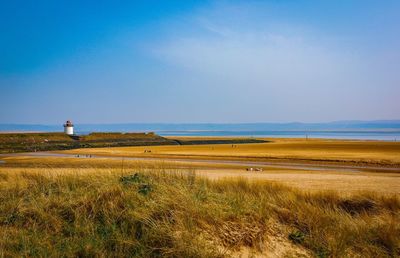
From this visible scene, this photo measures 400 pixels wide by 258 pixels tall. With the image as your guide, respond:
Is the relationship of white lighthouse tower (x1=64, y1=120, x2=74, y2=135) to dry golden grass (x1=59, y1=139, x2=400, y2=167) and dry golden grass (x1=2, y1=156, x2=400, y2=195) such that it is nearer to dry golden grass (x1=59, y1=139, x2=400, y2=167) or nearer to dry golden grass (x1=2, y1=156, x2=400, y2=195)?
dry golden grass (x1=59, y1=139, x2=400, y2=167)

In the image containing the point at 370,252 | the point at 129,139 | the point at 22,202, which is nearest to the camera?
the point at 370,252

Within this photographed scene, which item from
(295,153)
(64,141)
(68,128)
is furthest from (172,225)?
(68,128)

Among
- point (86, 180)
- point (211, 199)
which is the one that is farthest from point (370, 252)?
point (86, 180)

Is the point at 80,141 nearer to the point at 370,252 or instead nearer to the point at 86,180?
the point at 86,180

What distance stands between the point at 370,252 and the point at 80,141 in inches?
2805

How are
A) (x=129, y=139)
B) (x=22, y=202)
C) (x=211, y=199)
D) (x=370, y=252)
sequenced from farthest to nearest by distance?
(x=129, y=139) → (x=22, y=202) → (x=211, y=199) → (x=370, y=252)

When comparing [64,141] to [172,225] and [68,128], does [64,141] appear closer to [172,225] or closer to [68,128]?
[68,128]

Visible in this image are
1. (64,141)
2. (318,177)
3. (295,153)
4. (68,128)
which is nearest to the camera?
(318,177)

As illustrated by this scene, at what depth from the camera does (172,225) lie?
22.9 ft

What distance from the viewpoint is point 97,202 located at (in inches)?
325

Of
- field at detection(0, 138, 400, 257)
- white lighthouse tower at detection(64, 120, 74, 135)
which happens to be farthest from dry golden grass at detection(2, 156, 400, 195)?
white lighthouse tower at detection(64, 120, 74, 135)

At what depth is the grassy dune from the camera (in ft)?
22.0

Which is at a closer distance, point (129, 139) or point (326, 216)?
point (326, 216)

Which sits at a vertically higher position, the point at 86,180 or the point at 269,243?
the point at 86,180
